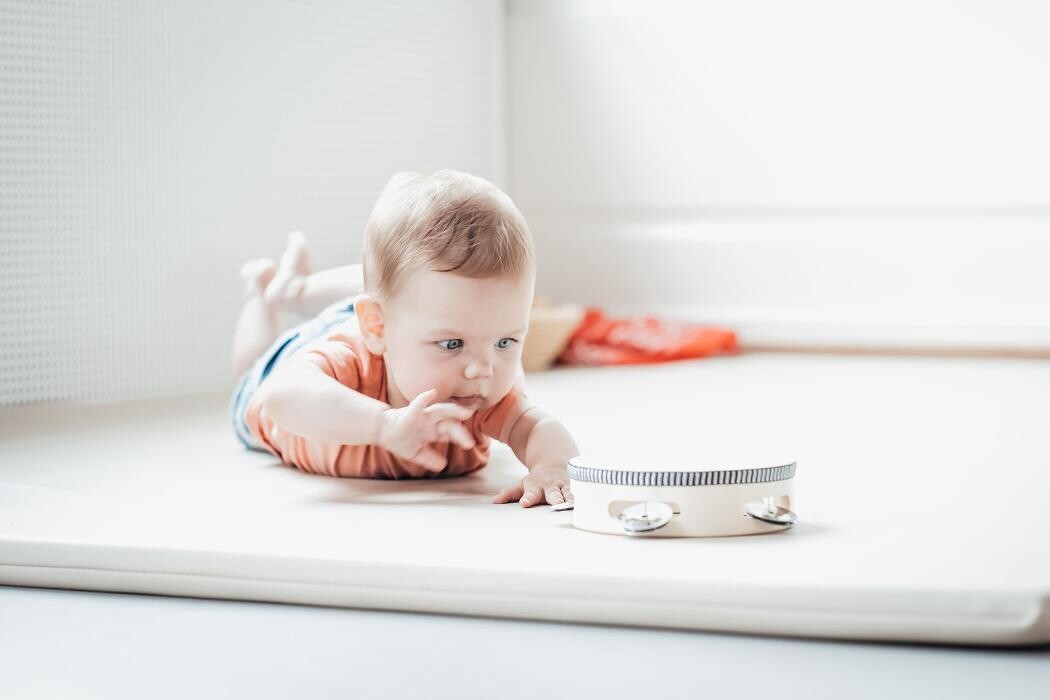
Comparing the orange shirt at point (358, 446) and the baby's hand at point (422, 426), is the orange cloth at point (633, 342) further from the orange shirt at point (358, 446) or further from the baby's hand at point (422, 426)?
the baby's hand at point (422, 426)

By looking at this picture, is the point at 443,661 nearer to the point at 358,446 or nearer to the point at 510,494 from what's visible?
the point at 510,494

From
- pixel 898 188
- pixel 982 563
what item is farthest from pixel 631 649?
pixel 898 188

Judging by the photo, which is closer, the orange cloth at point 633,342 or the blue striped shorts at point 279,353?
the blue striped shorts at point 279,353

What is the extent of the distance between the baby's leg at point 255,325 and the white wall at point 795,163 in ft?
4.65

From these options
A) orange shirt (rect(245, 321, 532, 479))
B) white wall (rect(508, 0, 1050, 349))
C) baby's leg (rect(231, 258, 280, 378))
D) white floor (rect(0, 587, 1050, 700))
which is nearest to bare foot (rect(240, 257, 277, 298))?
baby's leg (rect(231, 258, 280, 378))

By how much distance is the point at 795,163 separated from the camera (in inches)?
116

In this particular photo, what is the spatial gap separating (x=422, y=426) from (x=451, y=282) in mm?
133

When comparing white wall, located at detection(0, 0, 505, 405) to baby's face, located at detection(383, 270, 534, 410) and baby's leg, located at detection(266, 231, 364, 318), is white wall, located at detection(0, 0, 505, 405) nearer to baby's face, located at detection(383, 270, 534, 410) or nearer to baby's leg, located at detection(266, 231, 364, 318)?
baby's leg, located at detection(266, 231, 364, 318)

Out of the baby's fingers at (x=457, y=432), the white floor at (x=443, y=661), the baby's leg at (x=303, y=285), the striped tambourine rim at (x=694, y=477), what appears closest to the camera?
the white floor at (x=443, y=661)

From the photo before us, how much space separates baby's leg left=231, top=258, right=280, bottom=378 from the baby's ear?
509 millimetres

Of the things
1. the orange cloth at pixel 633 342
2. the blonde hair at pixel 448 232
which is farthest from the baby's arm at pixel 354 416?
the orange cloth at pixel 633 342

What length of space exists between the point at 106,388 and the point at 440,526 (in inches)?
49.5

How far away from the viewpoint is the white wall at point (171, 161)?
6.80ft

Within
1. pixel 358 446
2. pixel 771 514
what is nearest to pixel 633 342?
pixel 358 446
